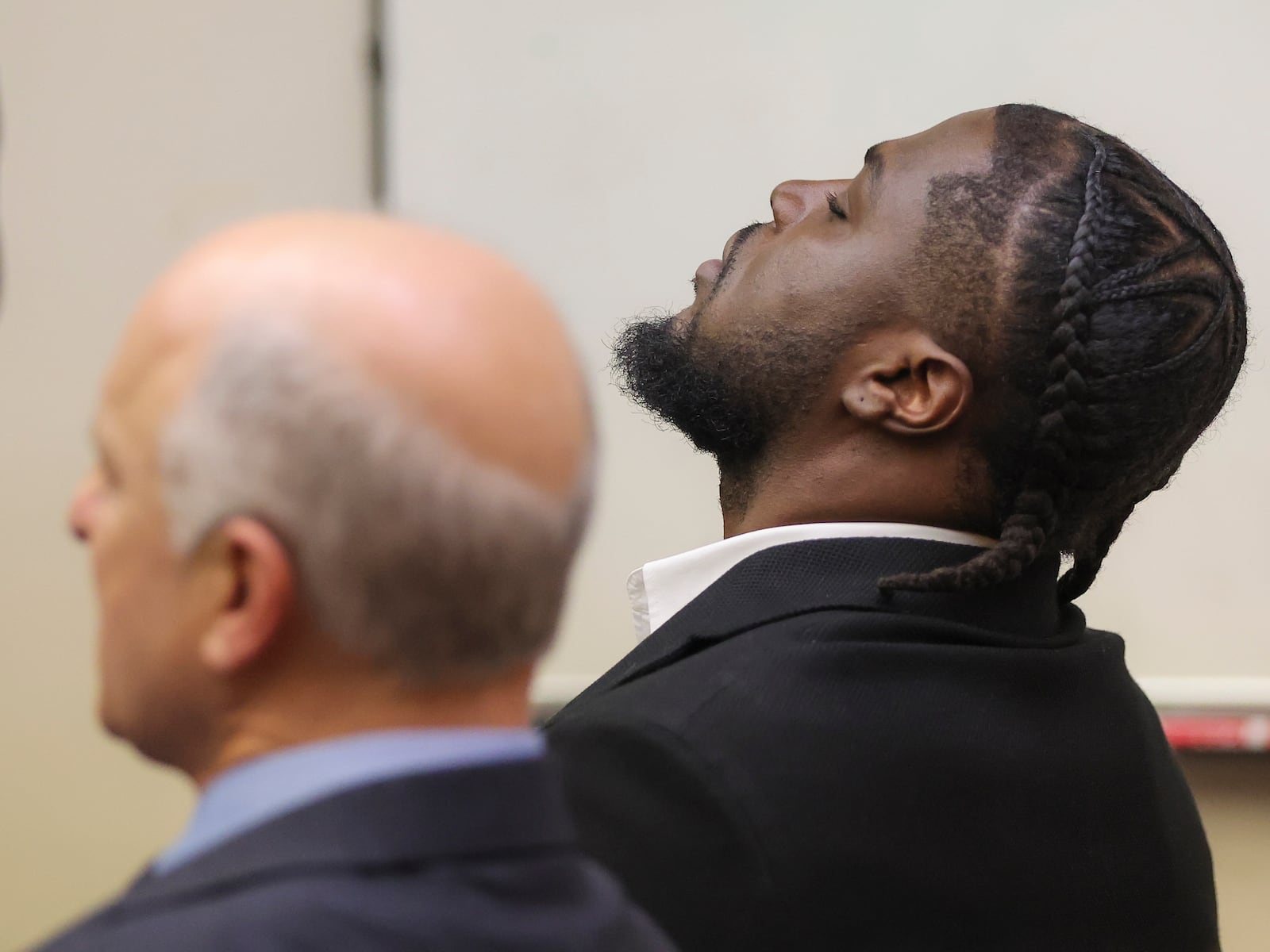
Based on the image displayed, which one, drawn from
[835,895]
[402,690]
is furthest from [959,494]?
[402,690]

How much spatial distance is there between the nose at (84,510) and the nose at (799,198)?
733 millimetres

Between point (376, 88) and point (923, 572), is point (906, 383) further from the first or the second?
point (376, 88)

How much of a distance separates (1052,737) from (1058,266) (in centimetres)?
33

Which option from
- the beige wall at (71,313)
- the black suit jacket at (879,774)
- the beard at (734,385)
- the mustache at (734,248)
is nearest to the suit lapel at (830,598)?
the black suit jacket at (879,774)

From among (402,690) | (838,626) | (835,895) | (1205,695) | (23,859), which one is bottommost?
(23,859)

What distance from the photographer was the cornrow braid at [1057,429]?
2.97 ft

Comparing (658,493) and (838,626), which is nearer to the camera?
(838,626)

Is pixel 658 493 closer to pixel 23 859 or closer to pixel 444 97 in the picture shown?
pixel 444 97

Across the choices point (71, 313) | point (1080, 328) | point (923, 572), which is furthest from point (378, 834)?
point (71, 313)

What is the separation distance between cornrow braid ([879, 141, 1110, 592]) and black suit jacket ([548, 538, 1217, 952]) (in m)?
0.03

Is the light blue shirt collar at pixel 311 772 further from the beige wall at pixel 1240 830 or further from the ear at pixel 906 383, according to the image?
the beige wall at pixel 1240 830

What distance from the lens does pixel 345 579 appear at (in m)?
0.43

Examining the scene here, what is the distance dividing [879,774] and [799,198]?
55 centimetres

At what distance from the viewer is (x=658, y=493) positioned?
167 cm
